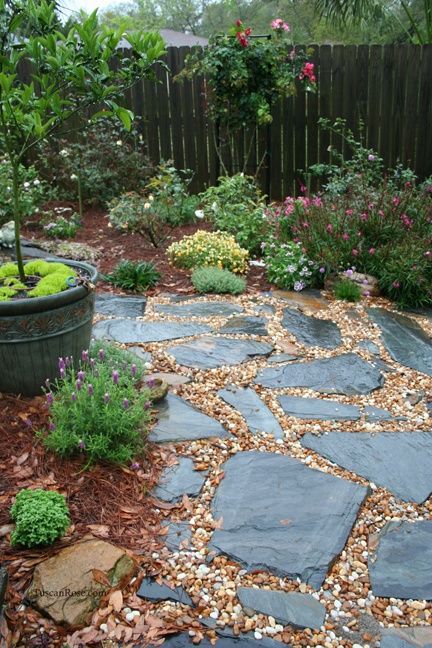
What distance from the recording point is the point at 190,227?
21.5ft

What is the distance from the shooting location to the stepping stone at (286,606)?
6.15 feet

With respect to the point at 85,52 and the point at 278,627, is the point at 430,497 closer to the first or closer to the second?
the point at 278,627

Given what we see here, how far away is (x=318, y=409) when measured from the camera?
10.3ft

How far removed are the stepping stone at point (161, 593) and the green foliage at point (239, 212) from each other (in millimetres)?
4108

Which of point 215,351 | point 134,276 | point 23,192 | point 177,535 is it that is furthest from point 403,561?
point 23,192

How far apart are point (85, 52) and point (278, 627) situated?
97.7 inches

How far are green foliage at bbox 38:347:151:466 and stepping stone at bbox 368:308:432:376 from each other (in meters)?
1.86

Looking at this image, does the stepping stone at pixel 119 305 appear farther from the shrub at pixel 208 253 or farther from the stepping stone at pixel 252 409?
the stepping stone at pixel 252 409

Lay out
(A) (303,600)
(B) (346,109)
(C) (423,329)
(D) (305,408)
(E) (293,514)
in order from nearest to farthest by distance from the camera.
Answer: (A) (303,600), (E) (293,514), (D) (305,408), (C) (423,329), (B) (346,109)

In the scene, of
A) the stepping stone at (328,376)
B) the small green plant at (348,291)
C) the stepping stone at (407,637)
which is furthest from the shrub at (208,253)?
the stepping stone at (407,637)

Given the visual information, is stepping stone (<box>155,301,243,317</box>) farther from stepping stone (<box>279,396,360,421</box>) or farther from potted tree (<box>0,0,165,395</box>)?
potted tree (<box>0,0,165,395</box>)

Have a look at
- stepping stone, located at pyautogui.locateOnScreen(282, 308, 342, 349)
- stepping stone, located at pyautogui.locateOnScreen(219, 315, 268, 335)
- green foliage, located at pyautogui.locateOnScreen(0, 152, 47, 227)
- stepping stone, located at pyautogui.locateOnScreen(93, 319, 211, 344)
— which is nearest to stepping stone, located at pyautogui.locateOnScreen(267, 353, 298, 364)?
stepping stone, located at pyautogui.locateOnScreen(282, 308, 342, 349)

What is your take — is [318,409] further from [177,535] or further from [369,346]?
[177,535]

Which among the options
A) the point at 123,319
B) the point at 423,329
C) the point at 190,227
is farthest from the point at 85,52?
the point at 190,227
